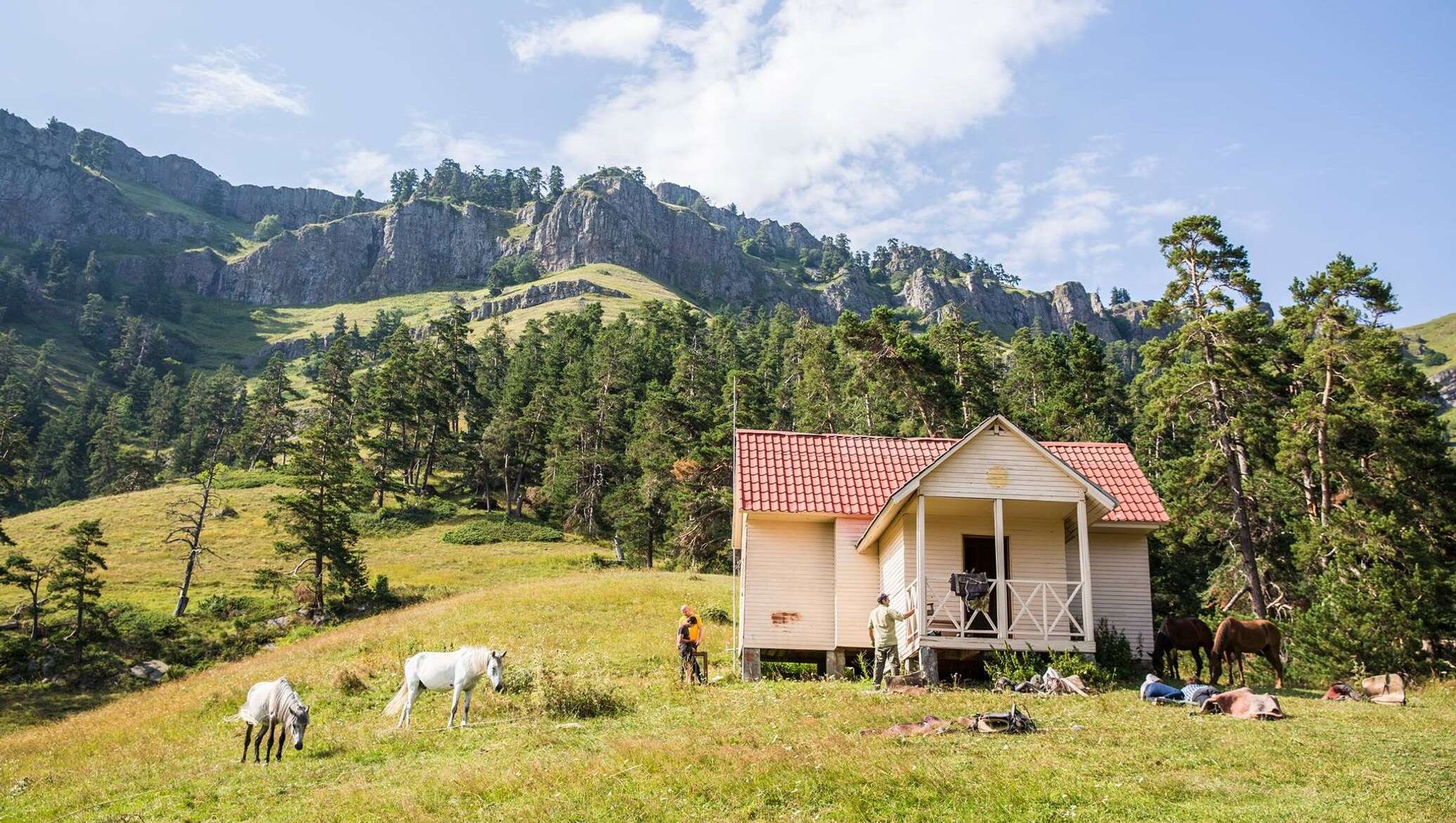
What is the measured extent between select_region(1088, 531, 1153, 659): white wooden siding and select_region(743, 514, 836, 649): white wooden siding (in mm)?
6322

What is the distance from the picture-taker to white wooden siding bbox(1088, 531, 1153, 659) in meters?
22.8

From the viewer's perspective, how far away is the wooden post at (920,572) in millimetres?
19531

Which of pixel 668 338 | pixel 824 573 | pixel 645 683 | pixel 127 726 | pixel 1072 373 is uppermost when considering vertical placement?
pixel 668 338

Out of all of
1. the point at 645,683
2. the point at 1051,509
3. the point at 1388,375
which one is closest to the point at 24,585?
the point at 645,683

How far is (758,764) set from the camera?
1106 centimetres

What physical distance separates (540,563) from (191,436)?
7035 centimetres

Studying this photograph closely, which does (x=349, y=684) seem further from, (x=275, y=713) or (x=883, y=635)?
(x=883, y=635)

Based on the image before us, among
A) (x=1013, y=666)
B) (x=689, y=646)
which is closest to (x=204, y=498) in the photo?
(x=689, y=646)

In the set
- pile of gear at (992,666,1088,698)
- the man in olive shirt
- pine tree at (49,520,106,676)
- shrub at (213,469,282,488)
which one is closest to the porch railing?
the man in olive shirt

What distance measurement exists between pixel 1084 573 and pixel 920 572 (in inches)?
132

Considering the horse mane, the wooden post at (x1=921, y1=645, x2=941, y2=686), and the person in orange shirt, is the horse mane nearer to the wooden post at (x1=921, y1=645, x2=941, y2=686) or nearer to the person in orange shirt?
the person in orange shirt

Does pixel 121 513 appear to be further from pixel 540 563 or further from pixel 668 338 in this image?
pixel 668 338

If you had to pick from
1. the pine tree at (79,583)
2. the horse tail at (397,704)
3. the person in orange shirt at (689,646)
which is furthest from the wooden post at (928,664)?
the pine tree at (79,583)

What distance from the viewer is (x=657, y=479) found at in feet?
195
